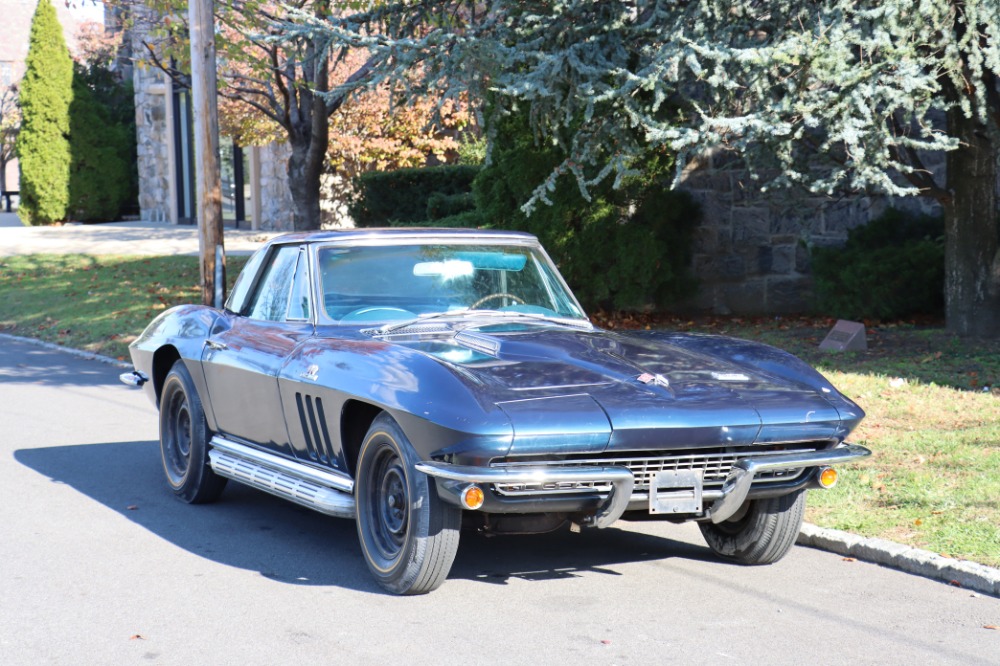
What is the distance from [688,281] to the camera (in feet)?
50.4

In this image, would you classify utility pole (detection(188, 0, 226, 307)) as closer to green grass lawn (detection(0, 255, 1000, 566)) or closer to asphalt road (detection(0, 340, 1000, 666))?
green grass lawn (detection(0, 255, 1000, 566))

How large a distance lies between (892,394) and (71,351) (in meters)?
10.3

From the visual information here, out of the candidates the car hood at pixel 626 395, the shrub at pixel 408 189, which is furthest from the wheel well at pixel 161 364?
the shrub at pixel 408 189

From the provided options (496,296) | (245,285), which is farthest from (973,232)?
(245,285)

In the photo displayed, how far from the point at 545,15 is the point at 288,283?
17.4ft

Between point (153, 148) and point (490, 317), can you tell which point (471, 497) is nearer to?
point (490, 317)

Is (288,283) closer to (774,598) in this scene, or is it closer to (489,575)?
(489,575)

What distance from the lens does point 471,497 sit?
4.83m

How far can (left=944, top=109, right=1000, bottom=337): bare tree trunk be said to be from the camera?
11867 mm

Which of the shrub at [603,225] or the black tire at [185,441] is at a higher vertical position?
the shrub at [603,225]

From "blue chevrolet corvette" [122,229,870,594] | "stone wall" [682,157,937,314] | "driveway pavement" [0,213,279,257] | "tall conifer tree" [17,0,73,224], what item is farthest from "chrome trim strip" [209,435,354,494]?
"tall conifer tree" [17,0,73,224]

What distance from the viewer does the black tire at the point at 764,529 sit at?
5.80 meters

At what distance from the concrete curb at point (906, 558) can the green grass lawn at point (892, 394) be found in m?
0.14

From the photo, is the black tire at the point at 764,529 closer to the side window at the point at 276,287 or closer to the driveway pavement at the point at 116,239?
the side window at the point at 276,287
